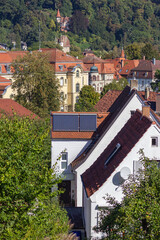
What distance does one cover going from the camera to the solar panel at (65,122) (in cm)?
2359

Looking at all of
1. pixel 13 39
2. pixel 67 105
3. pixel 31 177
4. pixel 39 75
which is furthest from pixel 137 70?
pixel 31 177

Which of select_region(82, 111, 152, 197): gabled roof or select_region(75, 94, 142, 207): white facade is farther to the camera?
select_region(75, 94, 142, 207): white facade

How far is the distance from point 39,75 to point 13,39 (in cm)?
12312

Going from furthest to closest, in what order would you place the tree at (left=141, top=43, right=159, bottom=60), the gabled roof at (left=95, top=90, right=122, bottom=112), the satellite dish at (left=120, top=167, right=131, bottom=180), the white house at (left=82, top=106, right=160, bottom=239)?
the tree at (left=141, top=43, right=159, bottom=60) → the gabled roof at (left=95, top=90, right=122, bottom=112) → the white house at (left=82, top=106, right=160, bottom=239) → the satellite dish at (left=120, top=167, right=131, bottom=180)

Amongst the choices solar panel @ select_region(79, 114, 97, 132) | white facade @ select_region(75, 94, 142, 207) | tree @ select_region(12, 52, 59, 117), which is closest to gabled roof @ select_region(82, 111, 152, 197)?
white facade @ select_region(75, 94, 142, 207)

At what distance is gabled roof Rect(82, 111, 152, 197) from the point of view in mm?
17348

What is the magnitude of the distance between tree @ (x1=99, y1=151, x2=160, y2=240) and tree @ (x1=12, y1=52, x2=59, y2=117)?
108ft

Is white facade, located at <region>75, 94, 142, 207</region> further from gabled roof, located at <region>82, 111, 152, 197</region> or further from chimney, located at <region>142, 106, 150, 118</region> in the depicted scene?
chimney, located at <region>142, 106, 150, 118</region>

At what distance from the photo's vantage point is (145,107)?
1875 centimetres

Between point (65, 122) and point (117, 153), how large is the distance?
232 inches

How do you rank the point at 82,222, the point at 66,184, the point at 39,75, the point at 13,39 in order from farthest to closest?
the point at 13,39
the point at 39,75
the point at 66,184
the point at 82,222

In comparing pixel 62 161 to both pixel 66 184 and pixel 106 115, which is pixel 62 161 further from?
pixel 106 115

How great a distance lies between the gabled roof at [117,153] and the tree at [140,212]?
10.7 ft

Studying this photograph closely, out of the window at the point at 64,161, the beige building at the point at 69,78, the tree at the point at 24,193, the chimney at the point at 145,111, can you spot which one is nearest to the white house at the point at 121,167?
the chimney at the point at 145,111
